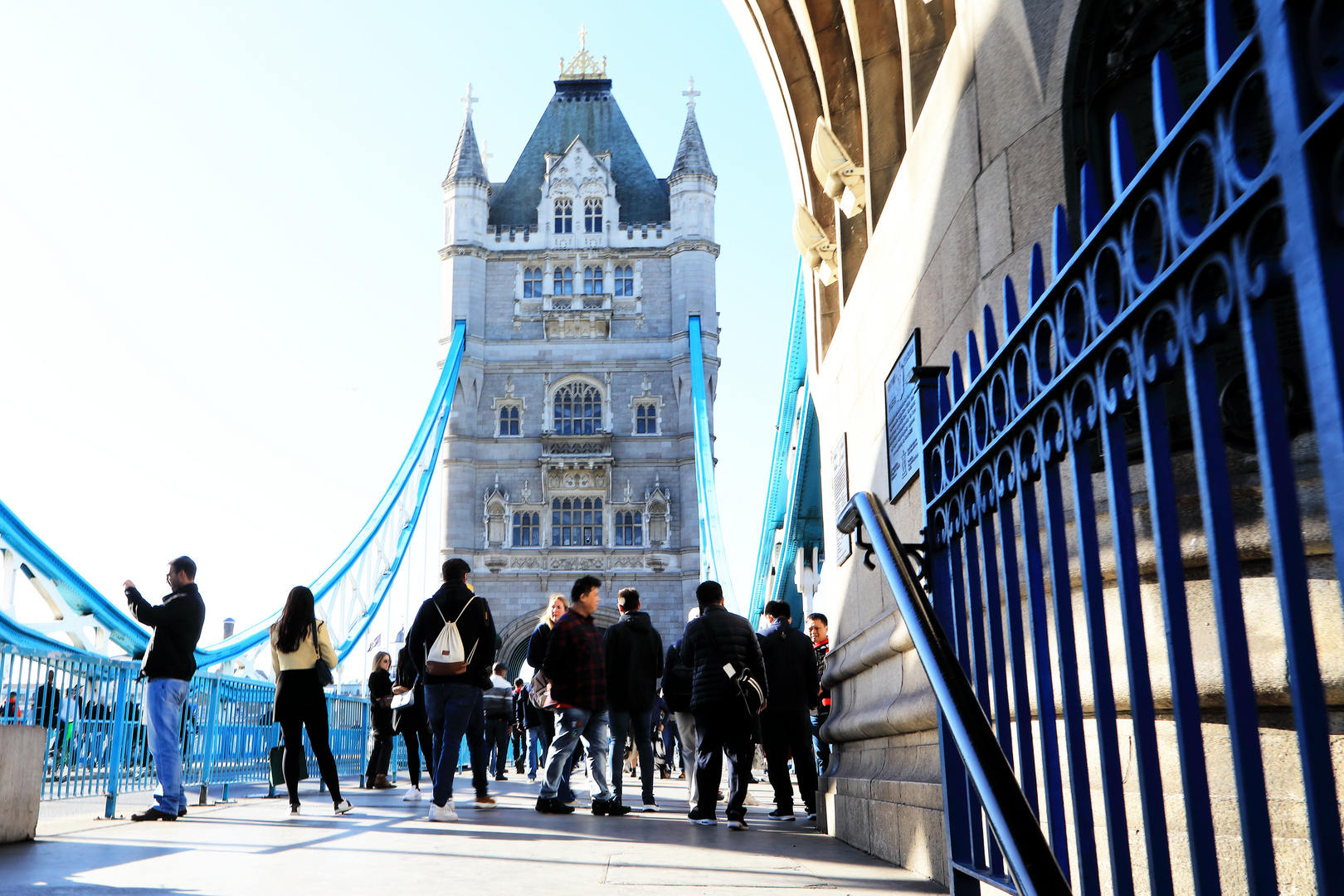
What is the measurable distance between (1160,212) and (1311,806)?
60cm

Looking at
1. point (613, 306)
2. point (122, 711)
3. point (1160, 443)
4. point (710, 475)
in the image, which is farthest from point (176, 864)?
point (613, 306)

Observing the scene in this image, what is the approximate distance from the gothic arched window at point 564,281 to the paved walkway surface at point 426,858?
33.6m

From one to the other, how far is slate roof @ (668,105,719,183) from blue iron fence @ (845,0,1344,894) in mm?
39516

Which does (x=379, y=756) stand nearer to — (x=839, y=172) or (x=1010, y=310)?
(x=839, y=172)

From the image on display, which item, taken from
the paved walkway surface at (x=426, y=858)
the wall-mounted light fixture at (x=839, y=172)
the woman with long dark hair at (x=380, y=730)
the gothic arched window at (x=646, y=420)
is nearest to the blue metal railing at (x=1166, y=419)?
the paved walkway surface at (x=426, y=858)

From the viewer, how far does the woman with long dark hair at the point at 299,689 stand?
239 inches

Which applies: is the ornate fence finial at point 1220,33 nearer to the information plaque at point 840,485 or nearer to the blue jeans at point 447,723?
the information plaque at point 840,485

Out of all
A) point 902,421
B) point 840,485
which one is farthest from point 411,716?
point 902,421

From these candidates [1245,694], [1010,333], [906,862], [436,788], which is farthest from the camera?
[436,788]

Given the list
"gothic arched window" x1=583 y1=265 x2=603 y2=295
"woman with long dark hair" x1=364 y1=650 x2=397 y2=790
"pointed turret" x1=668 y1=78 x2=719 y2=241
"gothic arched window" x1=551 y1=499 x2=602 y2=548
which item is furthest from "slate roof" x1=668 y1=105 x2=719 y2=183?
"woman with long dark hair" x1=364 y1=650 x2=397 y2=790

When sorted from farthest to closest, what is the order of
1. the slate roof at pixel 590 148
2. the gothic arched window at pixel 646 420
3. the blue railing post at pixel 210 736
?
the slate roof at pixel 590 148 < the gothic arched window at pixel 646 420 < the blue railing post at pixel 210 736

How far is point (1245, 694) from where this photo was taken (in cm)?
115

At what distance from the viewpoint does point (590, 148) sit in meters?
43.2

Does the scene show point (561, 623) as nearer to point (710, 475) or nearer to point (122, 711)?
point (122, 711)
